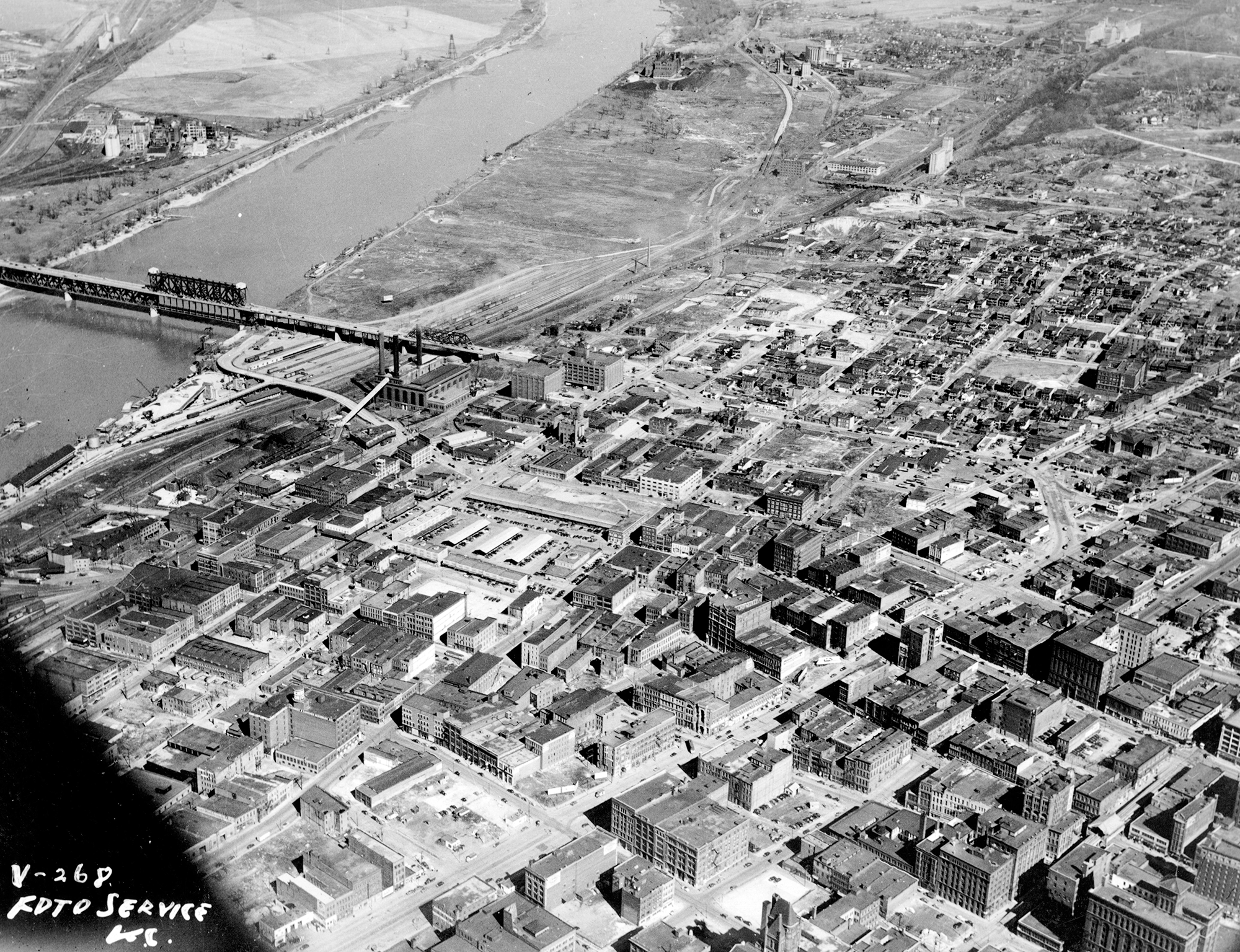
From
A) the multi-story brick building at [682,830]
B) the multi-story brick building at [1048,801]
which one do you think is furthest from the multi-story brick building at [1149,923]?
the multi-story brick building at [682,830]

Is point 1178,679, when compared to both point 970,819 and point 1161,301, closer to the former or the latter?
point 970,819

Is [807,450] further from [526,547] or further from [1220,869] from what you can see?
[1220,869]

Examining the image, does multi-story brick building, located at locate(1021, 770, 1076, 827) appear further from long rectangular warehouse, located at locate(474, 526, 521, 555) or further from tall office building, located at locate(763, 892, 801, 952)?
long rectangular warehouse, located at locate(474, 526, 521, 555)

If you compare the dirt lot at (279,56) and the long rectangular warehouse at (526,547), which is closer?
the long rectangular warehouse at (526,547)

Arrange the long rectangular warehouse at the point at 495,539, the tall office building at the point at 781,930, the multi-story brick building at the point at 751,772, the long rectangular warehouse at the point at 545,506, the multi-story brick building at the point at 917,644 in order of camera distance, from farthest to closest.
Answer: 1. the long rectangular warehouse at the point at 545,506
2. the long rectangular warehouse at the point at 495,539
3. the multi-story brick building at the point at 917,644
4. the multi-story brick building at the point at 751,772
5. the tall office building at the point at 781,930

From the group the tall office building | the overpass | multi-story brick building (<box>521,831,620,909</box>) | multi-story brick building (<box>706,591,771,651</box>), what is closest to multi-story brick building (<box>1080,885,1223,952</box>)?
the tall office building

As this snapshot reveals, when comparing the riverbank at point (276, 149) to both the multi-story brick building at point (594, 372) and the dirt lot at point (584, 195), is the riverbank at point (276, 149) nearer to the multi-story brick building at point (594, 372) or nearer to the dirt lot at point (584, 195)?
the dirt lot at point (584, 195)

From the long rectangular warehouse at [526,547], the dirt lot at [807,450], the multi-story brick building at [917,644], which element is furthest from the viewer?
the dirt lot at [807,450]
